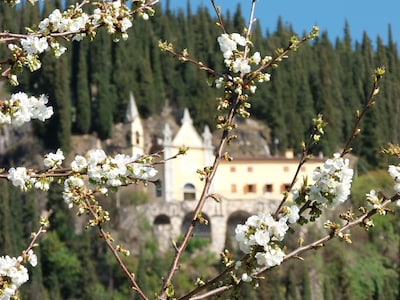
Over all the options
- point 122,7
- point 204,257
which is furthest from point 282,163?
point 122,7

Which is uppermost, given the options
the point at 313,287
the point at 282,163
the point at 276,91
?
the point at 276,91

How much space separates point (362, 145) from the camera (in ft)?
189

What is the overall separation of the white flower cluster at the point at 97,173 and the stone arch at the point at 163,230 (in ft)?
134

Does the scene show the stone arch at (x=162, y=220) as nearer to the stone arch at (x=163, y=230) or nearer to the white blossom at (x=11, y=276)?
the stone arch at (x=163, y=230)

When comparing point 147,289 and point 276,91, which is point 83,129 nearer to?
point 276,91

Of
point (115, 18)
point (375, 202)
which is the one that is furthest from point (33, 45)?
point (375, 202)

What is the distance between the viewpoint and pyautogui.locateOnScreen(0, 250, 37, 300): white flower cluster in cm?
400

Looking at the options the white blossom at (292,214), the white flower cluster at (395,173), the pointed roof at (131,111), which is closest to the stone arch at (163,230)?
the pointed roof at (131,111)

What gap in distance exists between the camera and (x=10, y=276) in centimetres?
405

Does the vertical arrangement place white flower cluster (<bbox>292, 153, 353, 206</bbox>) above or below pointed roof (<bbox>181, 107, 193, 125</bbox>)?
below

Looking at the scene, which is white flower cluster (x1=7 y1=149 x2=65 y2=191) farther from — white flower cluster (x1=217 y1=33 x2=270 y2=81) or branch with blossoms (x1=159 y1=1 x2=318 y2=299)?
white flower cluster (x1=217 y1=33 x2=270 y2=81)

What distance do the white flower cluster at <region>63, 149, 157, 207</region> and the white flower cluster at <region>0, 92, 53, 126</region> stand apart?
241 millimetres

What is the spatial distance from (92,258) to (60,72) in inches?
481

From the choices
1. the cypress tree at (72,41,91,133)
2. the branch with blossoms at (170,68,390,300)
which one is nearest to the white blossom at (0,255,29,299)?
the branch with blossoms at (170,68,390,300)
